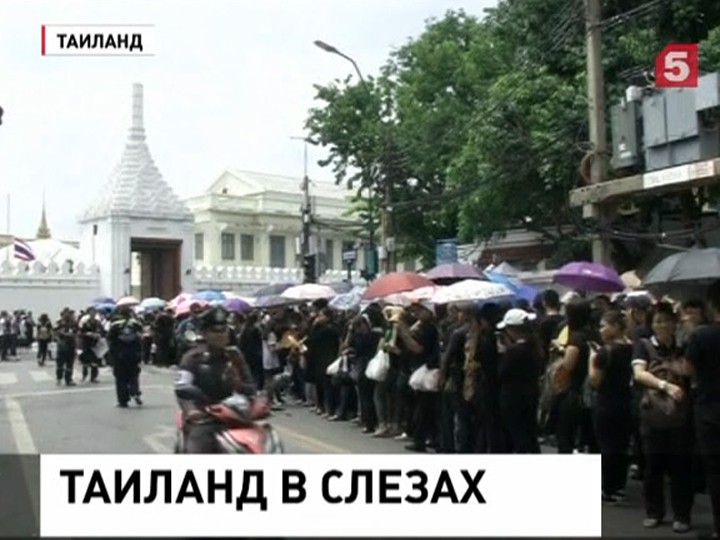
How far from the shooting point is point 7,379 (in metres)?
21.7

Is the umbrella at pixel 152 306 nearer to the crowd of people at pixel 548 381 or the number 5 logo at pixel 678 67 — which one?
the crowd of people at pixel 548 381

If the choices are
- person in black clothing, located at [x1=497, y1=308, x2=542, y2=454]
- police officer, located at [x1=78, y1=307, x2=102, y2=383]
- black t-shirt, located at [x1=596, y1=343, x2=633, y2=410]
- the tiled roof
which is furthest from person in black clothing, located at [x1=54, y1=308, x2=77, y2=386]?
the tiled roof

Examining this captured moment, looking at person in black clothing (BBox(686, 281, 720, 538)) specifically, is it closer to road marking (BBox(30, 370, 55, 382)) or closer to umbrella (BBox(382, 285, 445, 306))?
umbrella (BBox(382, 285, 445, 306))

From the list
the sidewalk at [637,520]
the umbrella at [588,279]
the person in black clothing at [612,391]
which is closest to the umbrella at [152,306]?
the umbrella at [588,279]

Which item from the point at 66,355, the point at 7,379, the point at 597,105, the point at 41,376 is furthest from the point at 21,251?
the point at 597,105

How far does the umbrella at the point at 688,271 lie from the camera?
8961mm

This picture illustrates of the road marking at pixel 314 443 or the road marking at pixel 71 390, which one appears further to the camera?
the road marking at pixel 71 390

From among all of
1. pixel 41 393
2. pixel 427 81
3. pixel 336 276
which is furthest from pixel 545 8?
pixel 336 276

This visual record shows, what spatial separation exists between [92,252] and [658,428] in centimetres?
3394

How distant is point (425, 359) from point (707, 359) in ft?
14.3

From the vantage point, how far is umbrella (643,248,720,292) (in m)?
8.96

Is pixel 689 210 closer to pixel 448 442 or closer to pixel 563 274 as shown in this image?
pixel 563 274

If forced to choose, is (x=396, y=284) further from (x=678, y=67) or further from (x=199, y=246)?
(x=199, y=246)

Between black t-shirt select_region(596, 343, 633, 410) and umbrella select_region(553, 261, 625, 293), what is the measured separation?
389cm
